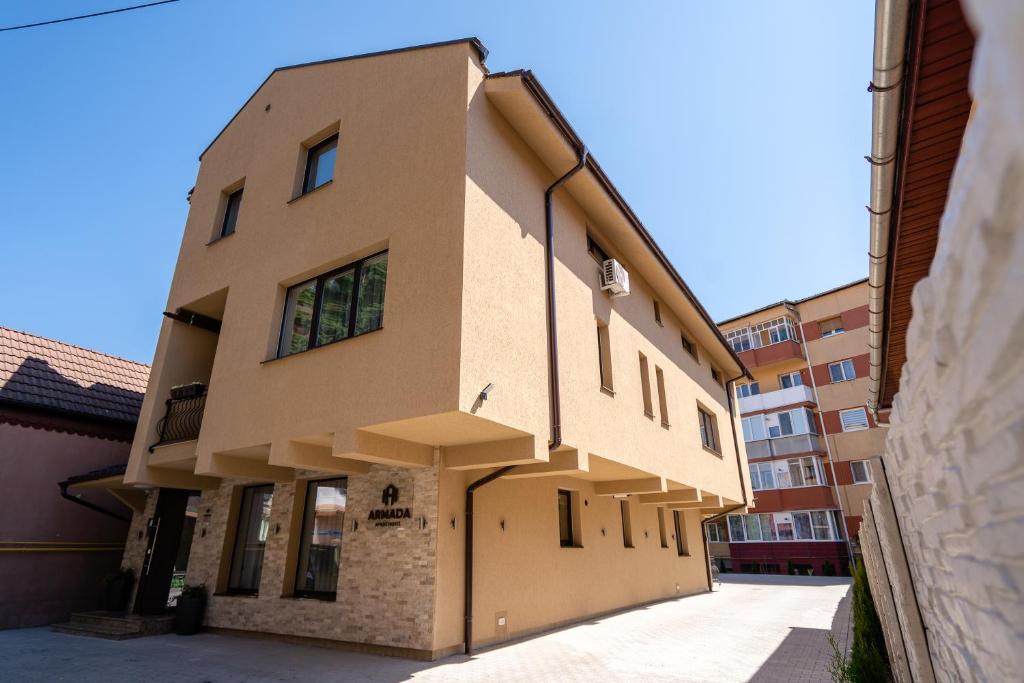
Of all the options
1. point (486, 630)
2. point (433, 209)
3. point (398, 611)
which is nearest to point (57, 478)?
point (398, 611)

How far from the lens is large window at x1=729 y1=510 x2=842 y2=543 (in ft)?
88.6

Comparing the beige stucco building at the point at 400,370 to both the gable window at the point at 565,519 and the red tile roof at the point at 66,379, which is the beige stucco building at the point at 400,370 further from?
the red tile roof at the point at 66,379

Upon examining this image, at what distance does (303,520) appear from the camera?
32.6 feet

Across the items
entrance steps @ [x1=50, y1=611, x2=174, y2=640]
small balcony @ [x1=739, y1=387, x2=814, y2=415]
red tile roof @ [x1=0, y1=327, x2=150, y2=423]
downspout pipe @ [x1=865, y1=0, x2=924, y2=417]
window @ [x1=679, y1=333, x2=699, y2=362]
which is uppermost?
small balcony @ [x1=739, y1=387, x2=814, y2=415]

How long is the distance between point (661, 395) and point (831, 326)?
22.9m

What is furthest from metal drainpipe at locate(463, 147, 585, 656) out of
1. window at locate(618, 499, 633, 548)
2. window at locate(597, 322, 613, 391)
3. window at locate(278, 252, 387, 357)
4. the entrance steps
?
window at locate(618, 499, 633, 548)

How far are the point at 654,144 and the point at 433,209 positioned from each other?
5668mm

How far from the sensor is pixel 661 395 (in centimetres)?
1308

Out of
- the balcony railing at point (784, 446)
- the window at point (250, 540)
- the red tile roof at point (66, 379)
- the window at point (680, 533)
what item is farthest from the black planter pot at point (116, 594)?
the balcony railing at point (784, 446)

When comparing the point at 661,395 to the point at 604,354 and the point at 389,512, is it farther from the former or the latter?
the point at 389,512

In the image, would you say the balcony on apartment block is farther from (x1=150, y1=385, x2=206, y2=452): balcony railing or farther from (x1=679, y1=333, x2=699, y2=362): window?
(x1=150, y1=385, x2=206, y2=452): balcony railing

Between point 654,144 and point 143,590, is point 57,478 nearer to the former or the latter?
point 143,590

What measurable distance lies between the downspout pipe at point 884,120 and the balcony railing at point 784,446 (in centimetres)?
2497

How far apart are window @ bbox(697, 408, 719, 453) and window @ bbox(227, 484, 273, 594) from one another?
1147 centimetres
